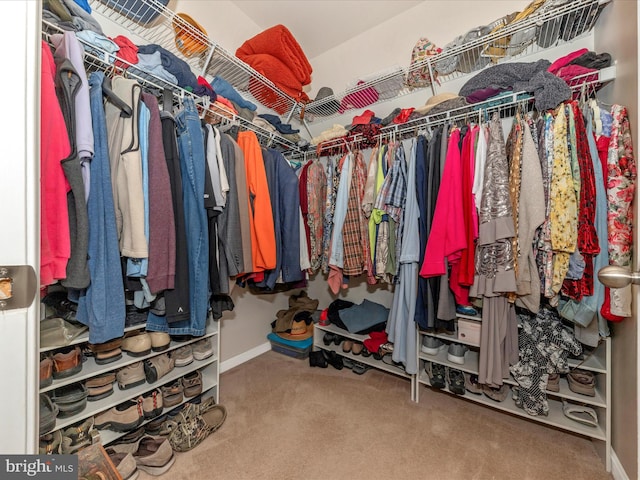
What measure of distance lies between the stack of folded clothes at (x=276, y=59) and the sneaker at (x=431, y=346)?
2.02 meters

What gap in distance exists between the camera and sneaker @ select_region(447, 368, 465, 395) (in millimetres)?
1499

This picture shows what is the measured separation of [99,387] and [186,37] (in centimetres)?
187

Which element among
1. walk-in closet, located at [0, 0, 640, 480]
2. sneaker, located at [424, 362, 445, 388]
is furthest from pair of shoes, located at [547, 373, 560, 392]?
sneaker, located at [424, 362, 445, 388]

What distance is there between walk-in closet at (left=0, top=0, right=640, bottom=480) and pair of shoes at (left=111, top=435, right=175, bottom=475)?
10 mm

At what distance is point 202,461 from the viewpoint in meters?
1.20

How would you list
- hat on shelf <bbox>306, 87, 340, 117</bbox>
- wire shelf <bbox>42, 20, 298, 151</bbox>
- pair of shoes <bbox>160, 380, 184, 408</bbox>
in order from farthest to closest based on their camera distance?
hat on shelf <bbox>306, 87, 340, 117</bbox> < pair of shoes <bbox>160, 380, 184, 408</bbox> < wire shelf <bbox>42, 20, 298, 151</bbox>

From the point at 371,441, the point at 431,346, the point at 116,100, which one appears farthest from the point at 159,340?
the point at 431,346

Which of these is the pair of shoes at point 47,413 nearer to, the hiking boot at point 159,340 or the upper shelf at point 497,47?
A: the hiking boot at point 159,340

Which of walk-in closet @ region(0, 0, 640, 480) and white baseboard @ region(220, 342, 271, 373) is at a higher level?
walk-in closet @ region(0, 0, 640, 480)

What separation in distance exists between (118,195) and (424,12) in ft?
7.41

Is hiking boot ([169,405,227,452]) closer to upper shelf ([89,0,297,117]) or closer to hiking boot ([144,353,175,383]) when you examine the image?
hiking boot ([144,353,175,383])

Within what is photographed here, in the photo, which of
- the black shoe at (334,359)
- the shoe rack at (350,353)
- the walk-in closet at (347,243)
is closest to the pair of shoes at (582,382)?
the walk-in closet at (347,243)

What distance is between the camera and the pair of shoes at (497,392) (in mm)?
1420

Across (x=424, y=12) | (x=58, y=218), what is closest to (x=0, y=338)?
(x=58, y=218)
